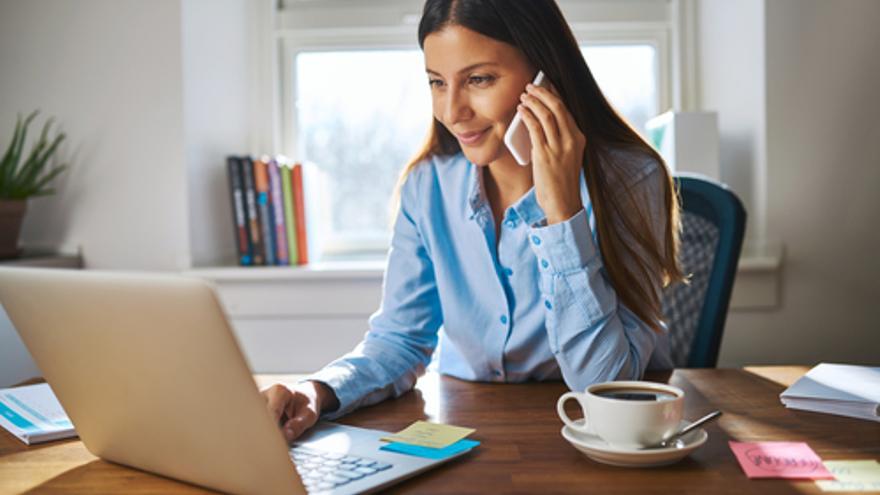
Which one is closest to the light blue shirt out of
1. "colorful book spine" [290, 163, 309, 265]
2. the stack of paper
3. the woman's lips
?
the woman's lips

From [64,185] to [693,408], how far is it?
1892mm

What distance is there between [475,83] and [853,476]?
0.75m

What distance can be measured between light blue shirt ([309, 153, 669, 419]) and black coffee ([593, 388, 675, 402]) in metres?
0.30

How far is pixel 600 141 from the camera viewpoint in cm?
136

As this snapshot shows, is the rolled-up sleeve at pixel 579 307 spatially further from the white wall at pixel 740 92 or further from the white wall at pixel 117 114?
the white wall at pixel 117 114

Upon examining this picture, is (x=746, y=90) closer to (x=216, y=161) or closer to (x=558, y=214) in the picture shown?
(x=558, y=214)

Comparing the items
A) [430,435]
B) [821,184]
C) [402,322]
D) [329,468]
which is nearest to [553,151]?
[402,322]

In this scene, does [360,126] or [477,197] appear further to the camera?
[360,126]

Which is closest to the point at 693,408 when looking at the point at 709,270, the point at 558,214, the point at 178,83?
the point at 558,214

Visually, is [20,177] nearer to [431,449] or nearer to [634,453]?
[431,449]

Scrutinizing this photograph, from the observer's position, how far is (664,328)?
51.4 inches

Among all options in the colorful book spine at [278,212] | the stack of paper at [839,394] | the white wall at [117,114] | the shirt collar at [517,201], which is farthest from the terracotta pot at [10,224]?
the stack of paper at [839,394]

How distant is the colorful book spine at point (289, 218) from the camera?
235cm

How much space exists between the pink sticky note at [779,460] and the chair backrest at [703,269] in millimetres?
667
